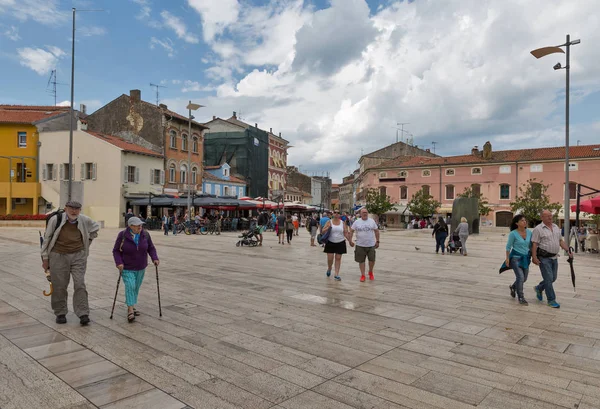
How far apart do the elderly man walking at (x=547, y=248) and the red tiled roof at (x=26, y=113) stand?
41.5m

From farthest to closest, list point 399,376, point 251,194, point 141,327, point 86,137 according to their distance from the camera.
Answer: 1. point 251,194
2. point 86,137
3. point 141,327
4. point 399,376

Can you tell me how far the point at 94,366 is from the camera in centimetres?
418

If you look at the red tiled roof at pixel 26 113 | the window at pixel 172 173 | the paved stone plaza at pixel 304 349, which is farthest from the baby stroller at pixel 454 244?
the red tiled roof at pixel 26 113

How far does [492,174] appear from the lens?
2056 inches

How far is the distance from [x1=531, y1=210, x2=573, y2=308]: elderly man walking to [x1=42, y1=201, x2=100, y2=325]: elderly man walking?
6.68 m

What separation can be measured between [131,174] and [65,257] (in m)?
32.7

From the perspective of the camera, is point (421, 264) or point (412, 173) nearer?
point (421, 264)

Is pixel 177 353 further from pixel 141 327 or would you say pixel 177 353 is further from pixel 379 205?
pixel 379 205

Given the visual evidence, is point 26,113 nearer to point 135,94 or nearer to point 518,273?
point 135,94

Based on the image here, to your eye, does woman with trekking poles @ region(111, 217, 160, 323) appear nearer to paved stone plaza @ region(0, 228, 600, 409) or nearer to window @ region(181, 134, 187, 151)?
paved stone plaza @ region(0, 228, 600, 409)

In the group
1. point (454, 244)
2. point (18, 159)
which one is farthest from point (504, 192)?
point (18, 159)

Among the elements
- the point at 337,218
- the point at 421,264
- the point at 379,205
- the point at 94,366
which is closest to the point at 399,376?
the point at 94,366

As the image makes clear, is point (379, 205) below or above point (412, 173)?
below

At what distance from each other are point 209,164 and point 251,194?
6936mm
